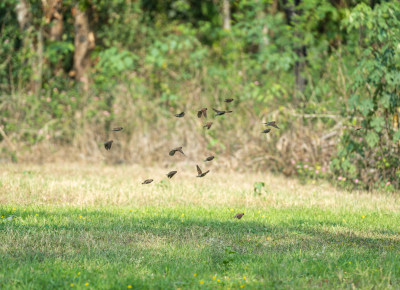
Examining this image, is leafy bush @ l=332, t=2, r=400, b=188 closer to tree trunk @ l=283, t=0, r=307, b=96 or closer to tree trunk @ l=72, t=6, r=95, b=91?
tree trunk @ l=283, t=0, r=307, b=96

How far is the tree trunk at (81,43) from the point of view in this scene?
1880cm

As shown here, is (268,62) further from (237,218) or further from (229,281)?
(229,281)

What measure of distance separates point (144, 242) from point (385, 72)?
5718mm

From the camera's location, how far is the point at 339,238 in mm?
7414

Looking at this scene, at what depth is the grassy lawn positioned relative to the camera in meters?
5.59

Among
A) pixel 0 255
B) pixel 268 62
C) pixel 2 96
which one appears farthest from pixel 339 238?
pixel 2 96

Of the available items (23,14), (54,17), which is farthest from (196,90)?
(23,14)

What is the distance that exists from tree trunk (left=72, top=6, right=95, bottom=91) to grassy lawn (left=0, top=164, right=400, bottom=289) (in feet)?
23.9

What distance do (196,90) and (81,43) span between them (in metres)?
Result: 5.14

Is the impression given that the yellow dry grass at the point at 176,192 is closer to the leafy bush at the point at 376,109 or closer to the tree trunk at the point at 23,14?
the leafy bush at the point at 376,109

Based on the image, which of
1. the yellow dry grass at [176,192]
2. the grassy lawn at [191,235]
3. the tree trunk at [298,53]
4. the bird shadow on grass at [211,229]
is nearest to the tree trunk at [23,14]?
the yellow dry grass at [176,192]

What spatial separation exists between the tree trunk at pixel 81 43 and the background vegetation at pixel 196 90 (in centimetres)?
3

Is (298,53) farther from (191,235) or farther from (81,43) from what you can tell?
(191,235)

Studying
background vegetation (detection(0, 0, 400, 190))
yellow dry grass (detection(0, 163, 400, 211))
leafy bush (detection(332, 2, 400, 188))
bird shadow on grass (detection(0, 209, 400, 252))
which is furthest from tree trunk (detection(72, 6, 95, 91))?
bird shadow on grass (detection(0, 209, 400, 252))
